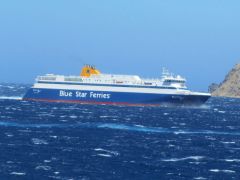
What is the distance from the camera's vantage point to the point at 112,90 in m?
131

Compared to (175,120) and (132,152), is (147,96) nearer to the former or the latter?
(175,120)

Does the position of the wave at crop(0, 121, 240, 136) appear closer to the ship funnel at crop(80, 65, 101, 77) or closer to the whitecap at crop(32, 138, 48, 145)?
Result: the whitecap at crop(32, 138, 48, 145)

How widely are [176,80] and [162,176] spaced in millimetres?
89920

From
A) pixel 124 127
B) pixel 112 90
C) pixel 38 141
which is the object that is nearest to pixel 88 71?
pixel 112 90

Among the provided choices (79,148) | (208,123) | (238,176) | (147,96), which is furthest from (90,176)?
(147,96)

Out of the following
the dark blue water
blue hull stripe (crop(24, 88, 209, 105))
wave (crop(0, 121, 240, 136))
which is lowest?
the dark blue water

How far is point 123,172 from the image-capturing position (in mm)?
41562

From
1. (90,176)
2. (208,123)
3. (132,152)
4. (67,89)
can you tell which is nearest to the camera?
(90,176)

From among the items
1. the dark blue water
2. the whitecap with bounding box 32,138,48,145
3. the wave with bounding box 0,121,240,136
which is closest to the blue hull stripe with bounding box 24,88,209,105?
the dark blue water

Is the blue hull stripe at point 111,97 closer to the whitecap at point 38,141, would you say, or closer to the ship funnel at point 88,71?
the ship funnel at point 88,71

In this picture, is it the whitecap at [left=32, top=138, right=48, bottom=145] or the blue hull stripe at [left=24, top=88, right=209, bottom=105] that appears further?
the blue hull stripe at [left=24, top=88, right=209, bottom=105]

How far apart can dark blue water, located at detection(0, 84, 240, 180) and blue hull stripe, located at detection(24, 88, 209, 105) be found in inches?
1703

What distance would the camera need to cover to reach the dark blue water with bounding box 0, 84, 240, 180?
136ft

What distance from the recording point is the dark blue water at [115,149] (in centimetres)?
4156
